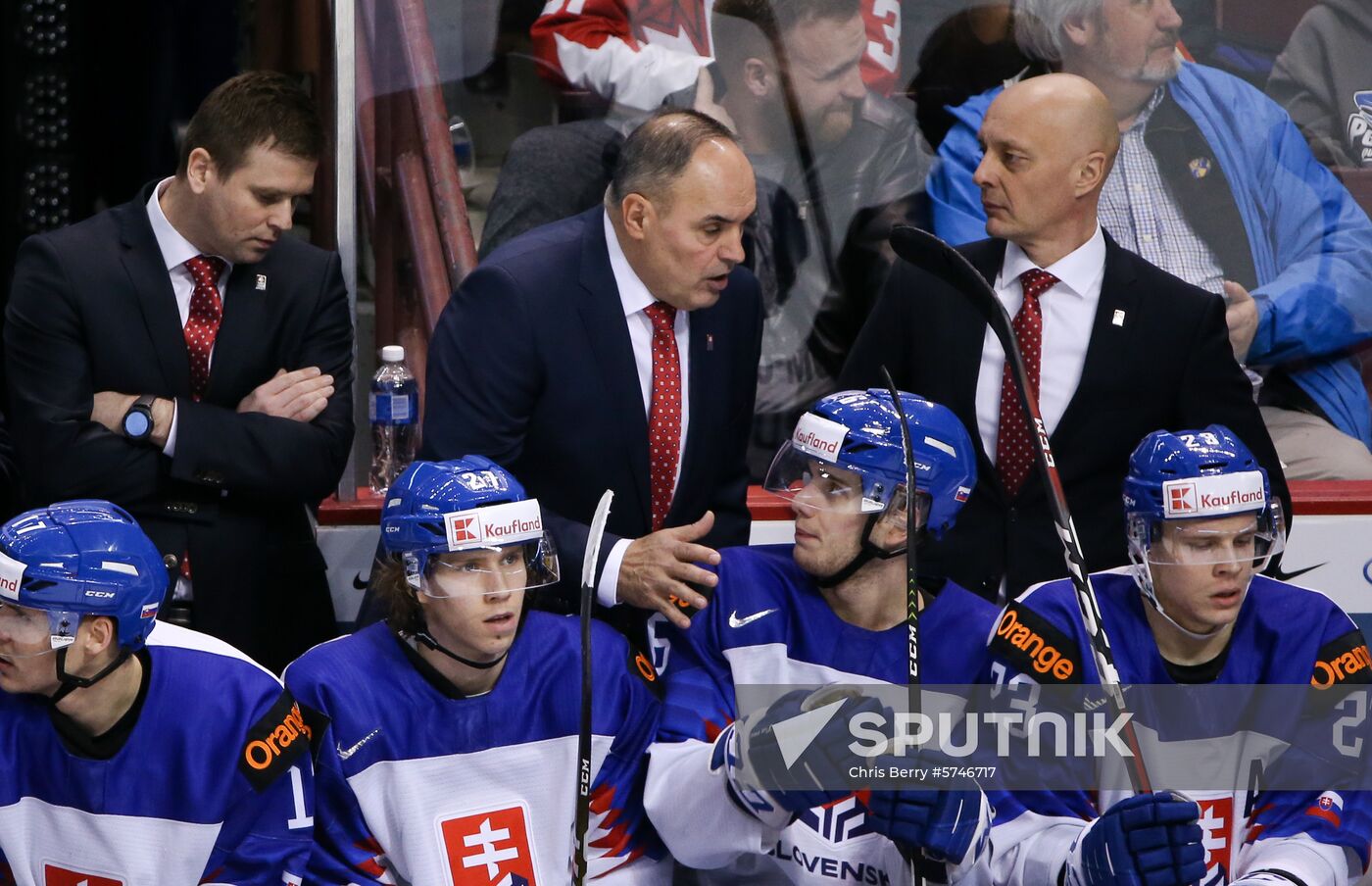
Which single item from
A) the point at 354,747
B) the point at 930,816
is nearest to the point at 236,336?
the point at 354,747

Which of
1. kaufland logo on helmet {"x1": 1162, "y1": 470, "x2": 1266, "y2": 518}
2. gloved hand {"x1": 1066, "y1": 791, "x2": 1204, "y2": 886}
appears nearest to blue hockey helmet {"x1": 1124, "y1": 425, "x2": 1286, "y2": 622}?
kaufland logo on helmet {"x1": 1162, "y1": 470, "x2": 1266, "y2": 518}

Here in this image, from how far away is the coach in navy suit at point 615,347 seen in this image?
3262mm

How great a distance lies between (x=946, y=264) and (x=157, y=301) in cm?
145

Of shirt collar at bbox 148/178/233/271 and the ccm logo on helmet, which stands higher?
shirt collar at bbox 148/178/233/271

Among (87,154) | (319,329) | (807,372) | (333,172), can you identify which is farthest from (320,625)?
(87,154)

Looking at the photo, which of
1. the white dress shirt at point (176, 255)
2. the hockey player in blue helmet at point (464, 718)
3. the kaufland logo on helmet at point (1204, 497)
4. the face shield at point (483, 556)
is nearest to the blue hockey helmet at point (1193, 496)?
the kaufland logo on helmet at point (1204, 497)

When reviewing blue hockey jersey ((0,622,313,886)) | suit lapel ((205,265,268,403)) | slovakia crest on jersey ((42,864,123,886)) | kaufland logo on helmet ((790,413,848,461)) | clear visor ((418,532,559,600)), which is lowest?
slovakia crest on jersey ((42,864,123,886))

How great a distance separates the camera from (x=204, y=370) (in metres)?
3.48

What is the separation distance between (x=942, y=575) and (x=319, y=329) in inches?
51.1

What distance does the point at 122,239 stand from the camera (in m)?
3.43

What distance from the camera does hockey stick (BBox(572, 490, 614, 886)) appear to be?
2.64 metres

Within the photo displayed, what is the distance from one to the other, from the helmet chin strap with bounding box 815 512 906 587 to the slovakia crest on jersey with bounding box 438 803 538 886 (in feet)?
2.11

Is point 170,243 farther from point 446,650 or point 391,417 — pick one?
point 446,650

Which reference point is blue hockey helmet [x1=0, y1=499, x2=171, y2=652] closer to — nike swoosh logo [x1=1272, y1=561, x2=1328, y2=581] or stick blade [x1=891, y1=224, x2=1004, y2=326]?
stick blade [x1=891, y1=224, x2=1004, y2=326]
